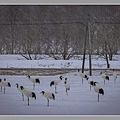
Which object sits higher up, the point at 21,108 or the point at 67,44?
the point at 67,44

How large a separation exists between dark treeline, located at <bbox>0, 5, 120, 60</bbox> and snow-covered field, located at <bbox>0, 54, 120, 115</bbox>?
22cm

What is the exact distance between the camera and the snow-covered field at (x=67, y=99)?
3547 millimetres

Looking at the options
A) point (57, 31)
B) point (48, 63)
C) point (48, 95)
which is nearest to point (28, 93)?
point (48, 95)

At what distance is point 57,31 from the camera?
379 centimetres

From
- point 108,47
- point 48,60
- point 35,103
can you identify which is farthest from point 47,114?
point 108,47

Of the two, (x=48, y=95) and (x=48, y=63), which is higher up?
(x=48, y=63)

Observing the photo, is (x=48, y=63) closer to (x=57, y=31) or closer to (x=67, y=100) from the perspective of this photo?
(x=57, y=31)

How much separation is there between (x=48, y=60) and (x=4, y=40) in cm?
63

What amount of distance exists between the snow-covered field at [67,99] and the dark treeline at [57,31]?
0.73 ft

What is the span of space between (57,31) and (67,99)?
0.90 metres

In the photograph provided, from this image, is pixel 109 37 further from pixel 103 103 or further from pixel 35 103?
pixel 35 103

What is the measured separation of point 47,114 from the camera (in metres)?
3.53

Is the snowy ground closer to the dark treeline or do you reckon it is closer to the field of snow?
the field of snow

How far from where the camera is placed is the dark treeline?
3.75 metres
